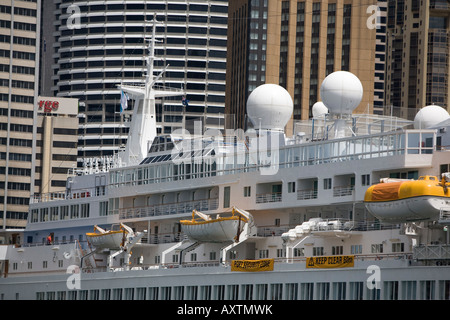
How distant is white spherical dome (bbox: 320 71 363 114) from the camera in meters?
69.6

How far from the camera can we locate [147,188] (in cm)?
7762

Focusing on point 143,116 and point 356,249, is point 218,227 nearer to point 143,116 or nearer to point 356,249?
point 356,249

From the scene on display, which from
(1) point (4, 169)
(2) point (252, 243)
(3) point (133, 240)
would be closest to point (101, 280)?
(3) point (133, 240)

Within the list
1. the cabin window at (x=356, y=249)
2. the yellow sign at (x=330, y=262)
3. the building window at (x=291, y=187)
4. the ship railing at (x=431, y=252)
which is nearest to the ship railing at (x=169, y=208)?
the building window at (x=291, y=187)

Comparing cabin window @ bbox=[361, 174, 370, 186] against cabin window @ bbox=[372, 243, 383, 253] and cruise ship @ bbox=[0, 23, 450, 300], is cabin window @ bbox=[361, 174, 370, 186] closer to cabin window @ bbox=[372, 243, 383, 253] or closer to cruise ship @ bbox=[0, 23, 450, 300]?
cruise ship @ bbox=[0, 23, 450, 300]

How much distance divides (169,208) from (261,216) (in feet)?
29.7

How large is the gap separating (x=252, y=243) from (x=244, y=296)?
19.7 ft

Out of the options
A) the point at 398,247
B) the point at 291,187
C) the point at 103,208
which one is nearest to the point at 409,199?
the point at 398,247

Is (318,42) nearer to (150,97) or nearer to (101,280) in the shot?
(150,97)

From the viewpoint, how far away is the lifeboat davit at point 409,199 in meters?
53.3

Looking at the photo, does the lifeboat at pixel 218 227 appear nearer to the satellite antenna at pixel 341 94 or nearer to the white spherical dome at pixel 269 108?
the satellite antenna at pixel 341 94

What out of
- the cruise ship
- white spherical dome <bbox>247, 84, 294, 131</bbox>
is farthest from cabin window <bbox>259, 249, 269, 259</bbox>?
white spherical dome <bbox>247, 84, 294, 131</bbox>

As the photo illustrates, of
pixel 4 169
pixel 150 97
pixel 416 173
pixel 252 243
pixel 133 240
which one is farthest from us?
pixel 4 169

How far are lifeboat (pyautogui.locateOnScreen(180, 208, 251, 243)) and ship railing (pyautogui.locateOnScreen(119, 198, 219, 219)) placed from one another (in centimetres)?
360
